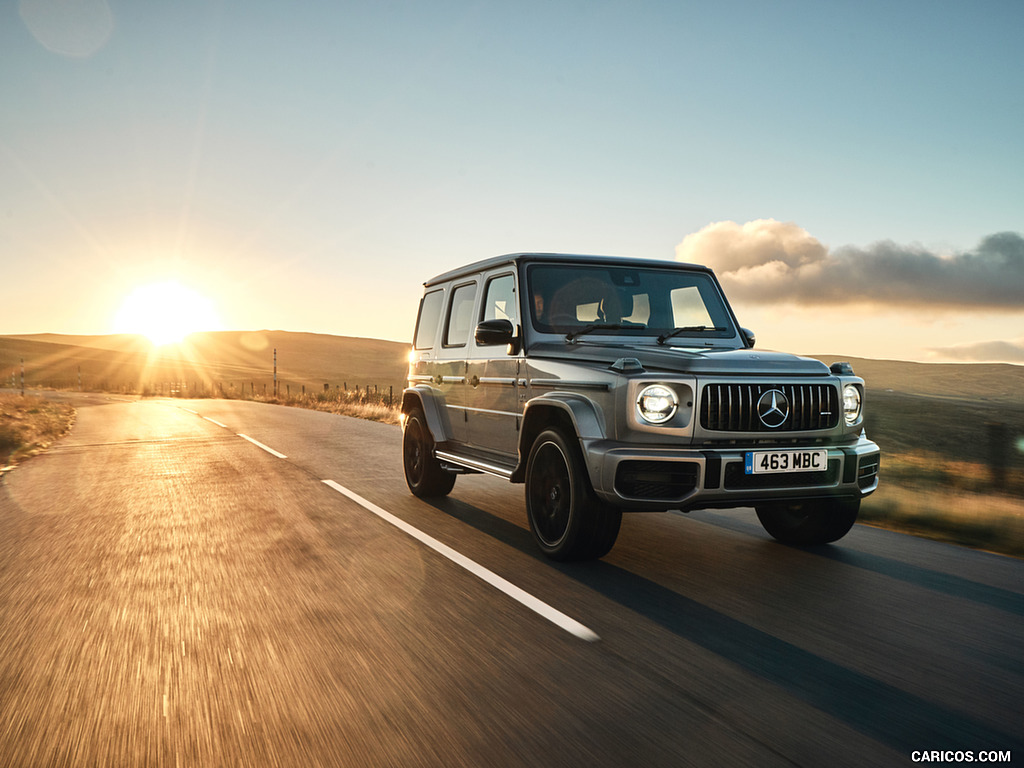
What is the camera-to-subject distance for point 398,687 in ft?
10.6

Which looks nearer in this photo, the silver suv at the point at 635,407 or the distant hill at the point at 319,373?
the silver suv at the point at 635,407

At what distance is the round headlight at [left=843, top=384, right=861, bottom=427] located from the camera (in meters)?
5.36

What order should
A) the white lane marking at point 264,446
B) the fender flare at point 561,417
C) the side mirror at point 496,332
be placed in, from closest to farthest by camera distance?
the fender flare at point 561,417
the side mirror at point 496,332
the white lane marking at point 264,446

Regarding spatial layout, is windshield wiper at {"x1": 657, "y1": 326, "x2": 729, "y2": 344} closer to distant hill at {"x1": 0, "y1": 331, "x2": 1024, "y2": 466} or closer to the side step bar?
the side step bar

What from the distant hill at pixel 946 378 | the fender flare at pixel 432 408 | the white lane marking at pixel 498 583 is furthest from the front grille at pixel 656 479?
the distant hill at pixel 946 378

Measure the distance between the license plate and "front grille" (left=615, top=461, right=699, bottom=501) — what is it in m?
0.38

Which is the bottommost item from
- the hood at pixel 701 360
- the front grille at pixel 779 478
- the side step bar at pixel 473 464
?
the side step bar at pixel 473 464

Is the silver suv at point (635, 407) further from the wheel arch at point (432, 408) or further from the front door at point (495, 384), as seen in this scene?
the wheel arch at point (432, 408)

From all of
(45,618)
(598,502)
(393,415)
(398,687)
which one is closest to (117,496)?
(45,618)

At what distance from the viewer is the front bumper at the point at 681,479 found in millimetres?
4699

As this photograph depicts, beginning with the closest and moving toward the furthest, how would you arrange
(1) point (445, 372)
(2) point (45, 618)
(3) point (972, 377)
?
(2) point (45, 618) → (1) point (445, 372) → (3) point (972, 377)

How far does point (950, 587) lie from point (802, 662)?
1.91 metres

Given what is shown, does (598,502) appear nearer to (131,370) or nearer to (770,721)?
(770,721)

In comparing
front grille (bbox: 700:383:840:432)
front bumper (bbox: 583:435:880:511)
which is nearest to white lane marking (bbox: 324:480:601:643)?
front bumper (bbox: 583:435:880:511)
